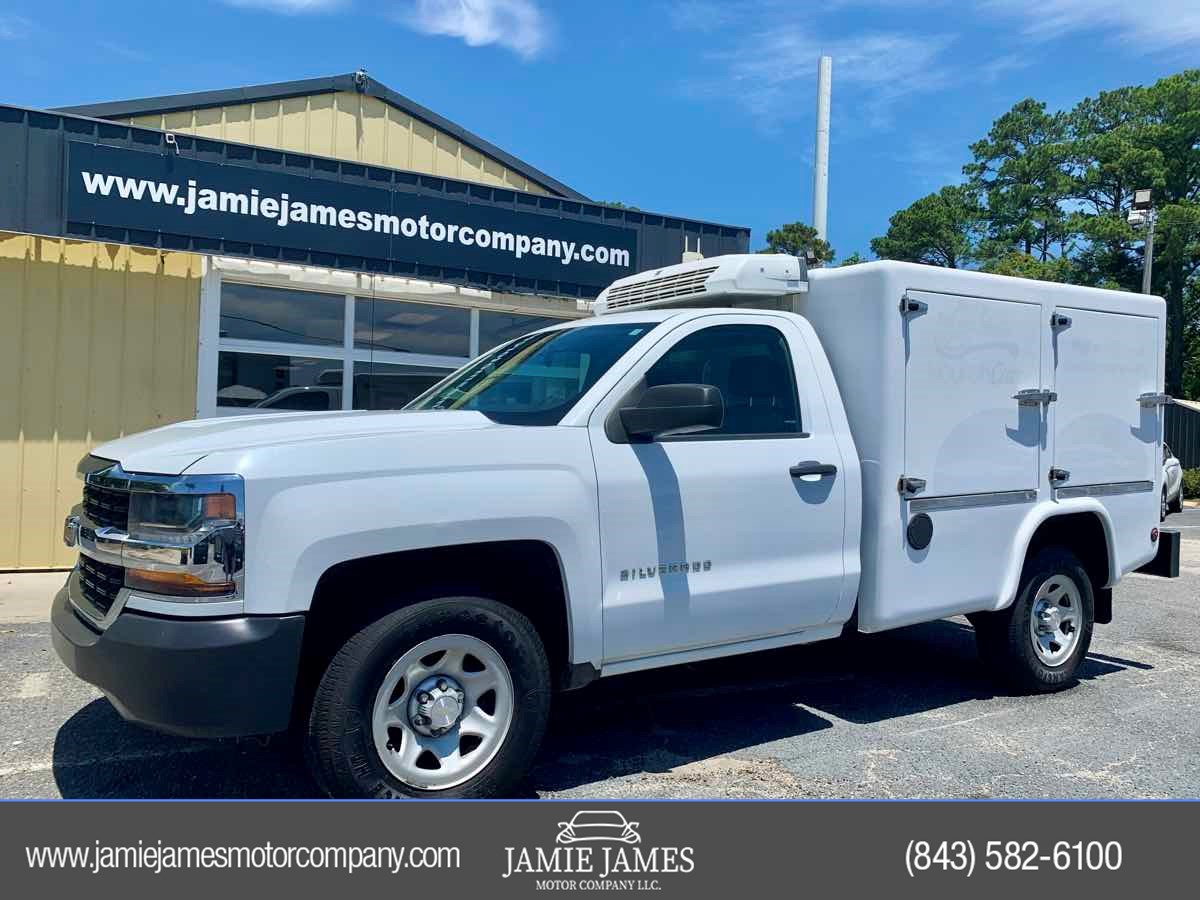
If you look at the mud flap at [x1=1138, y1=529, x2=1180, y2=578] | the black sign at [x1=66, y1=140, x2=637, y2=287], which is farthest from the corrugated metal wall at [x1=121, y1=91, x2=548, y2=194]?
the mud flap at [x1=1138, y1=529, x2=1180, y2=578]

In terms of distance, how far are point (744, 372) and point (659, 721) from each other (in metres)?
1.81

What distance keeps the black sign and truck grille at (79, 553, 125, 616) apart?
221 inches

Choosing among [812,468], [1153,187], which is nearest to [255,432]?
[812,468]

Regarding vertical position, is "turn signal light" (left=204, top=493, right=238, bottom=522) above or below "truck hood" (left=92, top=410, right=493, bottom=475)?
below

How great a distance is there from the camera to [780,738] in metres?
4.46

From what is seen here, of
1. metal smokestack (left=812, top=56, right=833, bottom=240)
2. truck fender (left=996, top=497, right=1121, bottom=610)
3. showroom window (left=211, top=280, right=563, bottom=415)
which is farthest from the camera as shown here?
metal smokestack (left=812, top=56, right=833, bottom=240)

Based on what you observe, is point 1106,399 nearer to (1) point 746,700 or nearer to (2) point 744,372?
(2) point 744,372

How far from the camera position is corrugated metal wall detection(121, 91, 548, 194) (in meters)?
9.41

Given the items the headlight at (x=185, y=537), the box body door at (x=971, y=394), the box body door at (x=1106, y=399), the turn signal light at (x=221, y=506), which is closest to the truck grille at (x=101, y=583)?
the headlight at (x=185, y=537)

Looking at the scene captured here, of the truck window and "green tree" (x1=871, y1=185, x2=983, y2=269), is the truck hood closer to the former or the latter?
the truck window

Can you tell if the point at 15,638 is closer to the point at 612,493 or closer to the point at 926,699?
the point at 612,493

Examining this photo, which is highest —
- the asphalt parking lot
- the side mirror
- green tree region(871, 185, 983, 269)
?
green tree region(871, 185, 983, 269)
